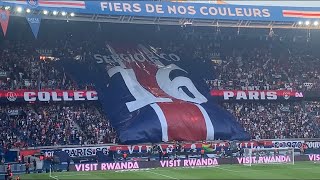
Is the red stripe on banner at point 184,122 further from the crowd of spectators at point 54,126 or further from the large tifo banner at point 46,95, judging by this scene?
the large tifo banner at point 46,95

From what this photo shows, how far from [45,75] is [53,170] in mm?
12724

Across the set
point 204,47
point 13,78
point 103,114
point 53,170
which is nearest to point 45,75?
point 13,78

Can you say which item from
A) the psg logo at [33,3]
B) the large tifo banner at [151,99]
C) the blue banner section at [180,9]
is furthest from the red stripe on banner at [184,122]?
the psg logo at [33,3]

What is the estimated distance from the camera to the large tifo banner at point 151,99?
43250 millimetres

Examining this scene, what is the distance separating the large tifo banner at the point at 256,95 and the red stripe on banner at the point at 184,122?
3.95m

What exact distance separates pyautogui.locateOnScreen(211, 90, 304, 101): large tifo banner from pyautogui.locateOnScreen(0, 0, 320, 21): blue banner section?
22.5 feet

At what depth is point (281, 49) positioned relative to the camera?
5575 cm

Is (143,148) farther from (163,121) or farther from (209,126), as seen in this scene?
(209,126)

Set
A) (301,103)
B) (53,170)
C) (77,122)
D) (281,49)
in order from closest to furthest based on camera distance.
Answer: (53,170) < (77,122) < (301,103) < (281,49)

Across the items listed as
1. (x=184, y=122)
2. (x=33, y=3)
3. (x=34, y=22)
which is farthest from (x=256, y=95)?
(x=33, y=3)

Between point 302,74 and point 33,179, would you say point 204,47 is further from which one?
point 33,179

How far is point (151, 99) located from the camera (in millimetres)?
45719

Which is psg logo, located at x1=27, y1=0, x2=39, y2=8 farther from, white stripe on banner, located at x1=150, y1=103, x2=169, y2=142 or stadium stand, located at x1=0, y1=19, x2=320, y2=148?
white stripe on banner, located at x1=150, y1=103, x2=169, y2=142

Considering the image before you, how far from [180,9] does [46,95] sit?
1262 centimetres
